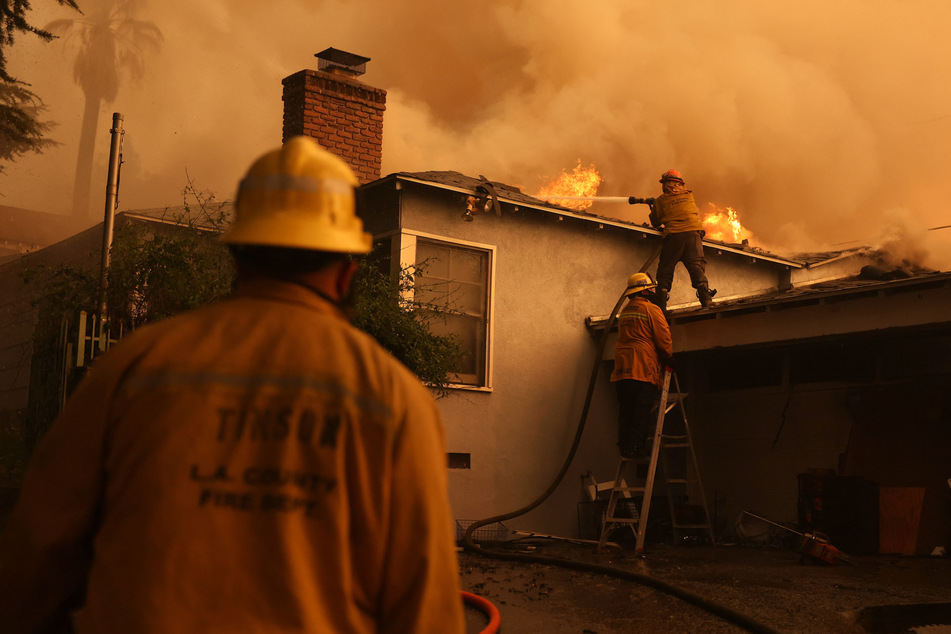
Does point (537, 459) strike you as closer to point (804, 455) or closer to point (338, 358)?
point (804, 455)

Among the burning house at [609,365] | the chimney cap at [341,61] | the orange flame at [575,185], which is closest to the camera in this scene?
the burning house at [609,365]

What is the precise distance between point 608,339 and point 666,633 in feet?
22.8

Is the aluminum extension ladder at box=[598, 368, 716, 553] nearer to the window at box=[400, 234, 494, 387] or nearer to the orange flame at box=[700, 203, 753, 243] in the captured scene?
the window at box=[400, 234, 494, 387]

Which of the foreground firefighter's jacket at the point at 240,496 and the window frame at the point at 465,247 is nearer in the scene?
the foreground firefighter's jacket at the point at 240,496

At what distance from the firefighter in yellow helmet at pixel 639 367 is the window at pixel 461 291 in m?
2.19

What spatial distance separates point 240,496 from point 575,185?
14162mm

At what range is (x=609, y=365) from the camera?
1246 cm

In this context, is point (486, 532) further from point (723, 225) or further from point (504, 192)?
point (723, 225)

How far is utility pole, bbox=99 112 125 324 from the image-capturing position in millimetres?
7719

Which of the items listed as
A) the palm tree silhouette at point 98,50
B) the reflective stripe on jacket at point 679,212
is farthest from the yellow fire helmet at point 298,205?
the palm tree silhouette at point 98,50

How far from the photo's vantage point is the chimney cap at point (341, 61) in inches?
517

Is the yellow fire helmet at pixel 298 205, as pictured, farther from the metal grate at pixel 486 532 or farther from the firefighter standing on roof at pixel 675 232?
the firefighter standing on roof at pixel 675 232

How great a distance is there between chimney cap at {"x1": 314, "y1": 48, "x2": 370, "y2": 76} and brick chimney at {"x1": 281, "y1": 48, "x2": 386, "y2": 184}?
7.5 inches

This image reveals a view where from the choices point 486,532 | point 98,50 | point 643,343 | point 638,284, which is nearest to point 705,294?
point 638,284
